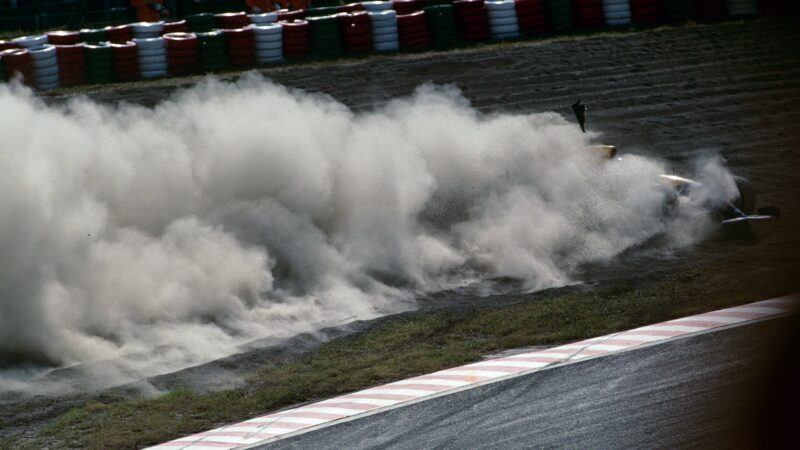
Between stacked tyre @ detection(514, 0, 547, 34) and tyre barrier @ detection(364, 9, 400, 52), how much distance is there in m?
3.64

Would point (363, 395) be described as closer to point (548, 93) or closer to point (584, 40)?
point (548, 93)

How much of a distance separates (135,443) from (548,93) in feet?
56.0

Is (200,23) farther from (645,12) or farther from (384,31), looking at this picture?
(645,12)

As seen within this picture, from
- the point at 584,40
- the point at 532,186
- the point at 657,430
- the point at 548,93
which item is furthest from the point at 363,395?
the point at 584,40

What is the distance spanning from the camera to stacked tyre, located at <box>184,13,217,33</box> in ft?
97.7

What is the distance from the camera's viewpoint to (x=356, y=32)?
29531mm

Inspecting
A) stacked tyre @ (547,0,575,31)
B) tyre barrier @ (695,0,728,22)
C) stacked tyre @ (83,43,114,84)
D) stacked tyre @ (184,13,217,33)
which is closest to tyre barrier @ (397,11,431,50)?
stacked tyre @ (547,0,575,31)

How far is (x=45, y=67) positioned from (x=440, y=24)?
10238mm

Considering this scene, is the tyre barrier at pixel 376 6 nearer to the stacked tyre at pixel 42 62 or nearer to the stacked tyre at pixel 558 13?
the stacked tyre at pixel 558 13

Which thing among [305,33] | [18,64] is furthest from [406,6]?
[18,64]

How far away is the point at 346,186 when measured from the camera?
18.7 meters

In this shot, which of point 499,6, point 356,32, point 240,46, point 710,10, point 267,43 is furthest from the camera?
point 710,10

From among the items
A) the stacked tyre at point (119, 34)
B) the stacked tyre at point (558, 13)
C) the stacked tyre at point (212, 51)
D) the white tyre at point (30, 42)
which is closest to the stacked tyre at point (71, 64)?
the white tyre at point (30, 42)

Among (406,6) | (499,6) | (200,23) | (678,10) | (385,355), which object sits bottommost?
(385,355)
